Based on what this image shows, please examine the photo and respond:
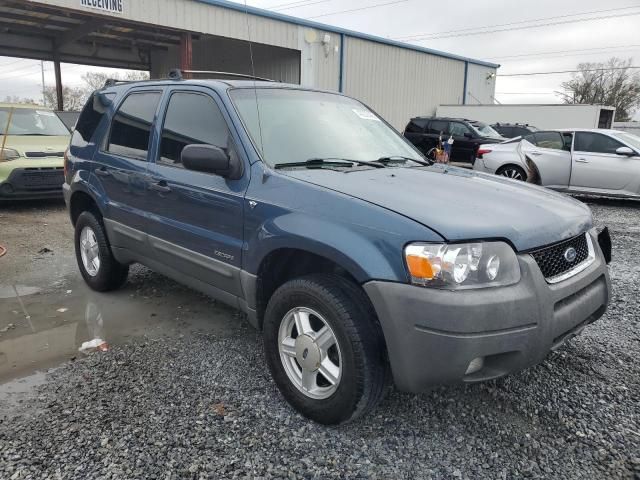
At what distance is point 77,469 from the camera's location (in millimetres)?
2338

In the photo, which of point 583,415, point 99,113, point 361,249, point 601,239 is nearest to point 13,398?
point 361,249

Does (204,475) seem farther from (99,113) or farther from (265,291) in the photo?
(99,113)

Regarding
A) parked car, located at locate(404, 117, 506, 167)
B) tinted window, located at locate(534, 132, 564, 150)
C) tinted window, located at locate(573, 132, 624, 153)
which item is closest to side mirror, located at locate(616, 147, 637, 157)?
tinted window, located at locate(573, 132, 624, 153)

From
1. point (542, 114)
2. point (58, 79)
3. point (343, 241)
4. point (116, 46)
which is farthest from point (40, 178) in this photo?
point (542, 114)

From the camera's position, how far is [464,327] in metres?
2.19

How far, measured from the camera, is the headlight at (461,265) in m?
2.24

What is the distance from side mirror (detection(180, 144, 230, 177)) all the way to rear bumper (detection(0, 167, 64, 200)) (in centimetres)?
656

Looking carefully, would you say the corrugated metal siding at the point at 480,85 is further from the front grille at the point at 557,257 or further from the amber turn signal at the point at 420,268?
the amber turn signal at the point at 420,268

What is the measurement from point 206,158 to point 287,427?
1540 millimetres

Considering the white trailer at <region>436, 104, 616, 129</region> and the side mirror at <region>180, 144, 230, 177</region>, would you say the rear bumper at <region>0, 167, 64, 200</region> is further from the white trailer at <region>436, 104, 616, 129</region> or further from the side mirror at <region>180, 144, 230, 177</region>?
the white trailer at <region>436, 104, 616, 129</region>

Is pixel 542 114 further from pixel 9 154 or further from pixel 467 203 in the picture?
pixel 467 203

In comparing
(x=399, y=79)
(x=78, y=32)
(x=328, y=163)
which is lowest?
(x=328, y=163)

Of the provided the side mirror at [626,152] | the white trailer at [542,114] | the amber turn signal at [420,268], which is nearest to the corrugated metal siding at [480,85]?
the white trailer at [542,114]

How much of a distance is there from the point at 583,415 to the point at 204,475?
6.55 ft
